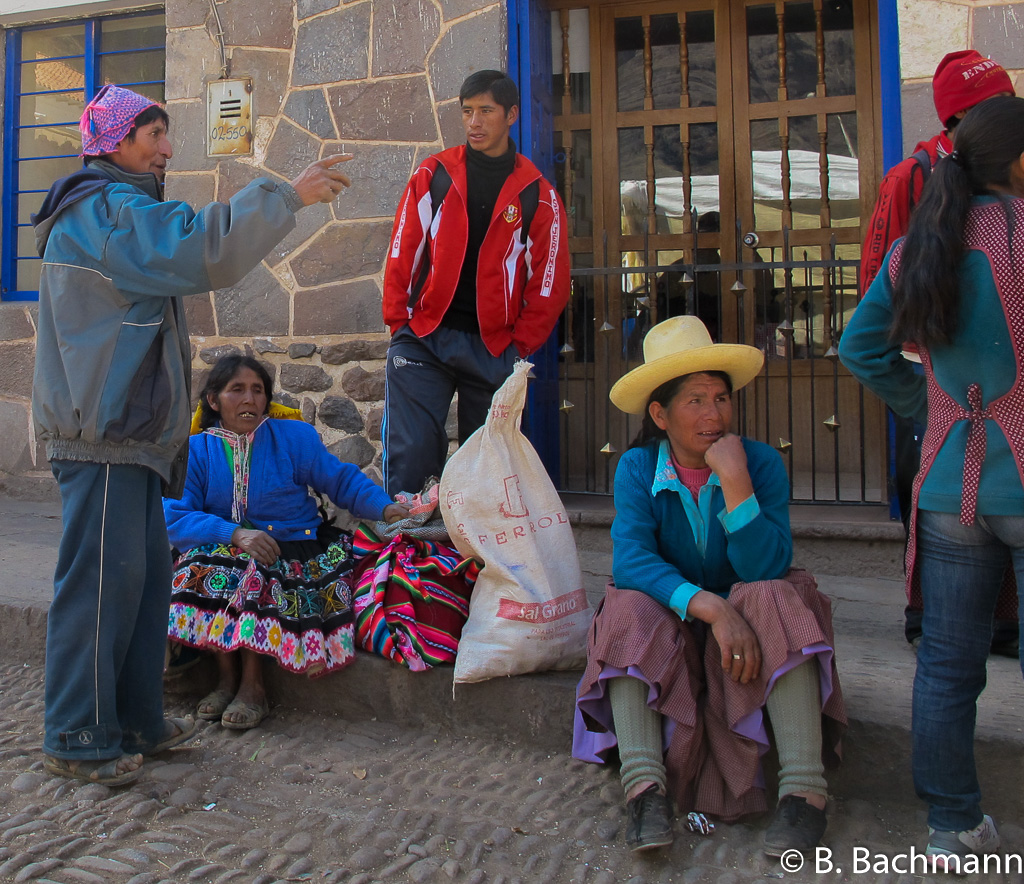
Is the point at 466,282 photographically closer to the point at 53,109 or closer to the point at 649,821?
the point at 649,821

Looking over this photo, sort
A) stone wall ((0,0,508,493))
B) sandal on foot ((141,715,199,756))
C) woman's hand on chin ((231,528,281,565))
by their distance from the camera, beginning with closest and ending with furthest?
sandal on foot ((141,715,199,756)), woman's hand on chin ((231,528,281,565)), stone wall ((0,0,508,493))

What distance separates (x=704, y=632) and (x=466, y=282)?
1832mm

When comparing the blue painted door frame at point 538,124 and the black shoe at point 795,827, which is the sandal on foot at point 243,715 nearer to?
the black shoe at point 795,827

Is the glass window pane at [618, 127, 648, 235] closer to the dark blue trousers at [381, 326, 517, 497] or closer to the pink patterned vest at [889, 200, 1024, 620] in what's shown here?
the dark blue trousers at [381, 326, 517, 497]

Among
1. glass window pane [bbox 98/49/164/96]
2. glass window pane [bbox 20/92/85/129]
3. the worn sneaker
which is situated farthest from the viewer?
glass window pane [bbox 20/92/85/129]

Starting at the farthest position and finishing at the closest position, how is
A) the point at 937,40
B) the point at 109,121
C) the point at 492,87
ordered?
the point at 937,40 → the point at 492,87 → the point at 109,121

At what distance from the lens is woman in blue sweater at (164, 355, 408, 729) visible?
2.97m

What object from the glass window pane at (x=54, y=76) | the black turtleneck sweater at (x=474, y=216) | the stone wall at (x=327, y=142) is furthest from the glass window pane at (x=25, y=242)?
the black turtleneck sweater at (x=474, y=216)

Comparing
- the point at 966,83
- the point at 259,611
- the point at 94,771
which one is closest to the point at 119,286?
the point at 259,611

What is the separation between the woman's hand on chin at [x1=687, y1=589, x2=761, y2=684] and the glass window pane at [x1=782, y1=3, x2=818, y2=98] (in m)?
3.56

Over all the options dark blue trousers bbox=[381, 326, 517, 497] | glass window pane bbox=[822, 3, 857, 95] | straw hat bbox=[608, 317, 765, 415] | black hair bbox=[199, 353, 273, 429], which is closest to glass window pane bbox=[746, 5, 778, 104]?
glass window pane bbox=[822, 3, 857, 95]

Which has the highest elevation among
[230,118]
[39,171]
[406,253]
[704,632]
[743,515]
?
[39,171]

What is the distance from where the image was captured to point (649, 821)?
219 cm

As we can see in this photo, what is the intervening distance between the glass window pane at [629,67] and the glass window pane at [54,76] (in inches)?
132
